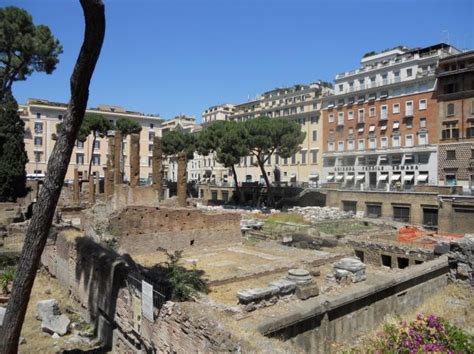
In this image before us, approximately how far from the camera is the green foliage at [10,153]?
3209 cm

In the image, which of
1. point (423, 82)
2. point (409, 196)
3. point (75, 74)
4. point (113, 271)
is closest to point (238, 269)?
point (113, 271)

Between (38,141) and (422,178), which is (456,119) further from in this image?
(38,141)

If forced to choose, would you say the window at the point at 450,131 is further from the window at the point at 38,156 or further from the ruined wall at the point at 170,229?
the window at the point at 38,156

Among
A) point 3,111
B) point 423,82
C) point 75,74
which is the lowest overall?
point 75,74

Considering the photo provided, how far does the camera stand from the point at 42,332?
902cm

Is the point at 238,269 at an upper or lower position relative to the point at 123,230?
lower

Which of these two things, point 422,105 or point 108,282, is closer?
point 108,282

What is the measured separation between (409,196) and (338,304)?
28.9 m

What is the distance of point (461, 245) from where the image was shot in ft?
36.3

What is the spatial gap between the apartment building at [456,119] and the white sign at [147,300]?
35048mm

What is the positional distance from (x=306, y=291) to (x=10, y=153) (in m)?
31.8

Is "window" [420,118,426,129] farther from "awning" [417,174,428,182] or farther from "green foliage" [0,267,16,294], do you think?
"green foliage" [0,267,16,294]

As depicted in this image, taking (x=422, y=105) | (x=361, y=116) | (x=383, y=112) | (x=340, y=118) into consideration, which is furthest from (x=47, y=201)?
(x=340, y=118)

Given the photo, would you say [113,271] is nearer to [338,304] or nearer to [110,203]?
[338,304]
